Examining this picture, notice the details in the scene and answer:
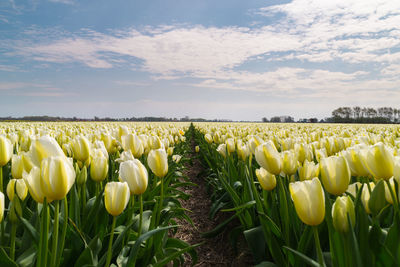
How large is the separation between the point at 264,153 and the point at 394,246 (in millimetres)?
766

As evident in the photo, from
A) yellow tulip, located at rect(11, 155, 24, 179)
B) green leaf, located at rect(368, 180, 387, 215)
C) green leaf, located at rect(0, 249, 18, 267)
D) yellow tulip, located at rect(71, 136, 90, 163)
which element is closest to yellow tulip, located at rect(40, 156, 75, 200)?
green leaf, located at rect(0, 249, 18, 267)

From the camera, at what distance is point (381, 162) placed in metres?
1.26

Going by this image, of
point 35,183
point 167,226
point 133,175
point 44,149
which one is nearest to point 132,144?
point 133,175

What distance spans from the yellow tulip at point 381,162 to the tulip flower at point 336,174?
144 mm

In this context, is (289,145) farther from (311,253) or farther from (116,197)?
(116,197)

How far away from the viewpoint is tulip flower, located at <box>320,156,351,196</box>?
1.25m

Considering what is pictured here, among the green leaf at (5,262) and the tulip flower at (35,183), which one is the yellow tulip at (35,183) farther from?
the green leaf at (5,262)

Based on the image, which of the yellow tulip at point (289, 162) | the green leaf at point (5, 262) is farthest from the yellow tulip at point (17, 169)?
the yellow tulip at point (289, 162)

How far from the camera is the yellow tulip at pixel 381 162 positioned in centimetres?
126

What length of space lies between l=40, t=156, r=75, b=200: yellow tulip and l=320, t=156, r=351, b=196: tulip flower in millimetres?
1157

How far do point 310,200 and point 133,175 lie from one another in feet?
2.99

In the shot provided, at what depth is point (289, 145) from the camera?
2.90 m

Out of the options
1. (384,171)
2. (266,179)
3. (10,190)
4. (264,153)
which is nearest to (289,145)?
(266,179)

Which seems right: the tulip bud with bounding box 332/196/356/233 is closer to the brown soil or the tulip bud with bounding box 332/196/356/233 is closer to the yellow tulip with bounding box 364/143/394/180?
the yellow tulip with bounding box 364/143/394/180
